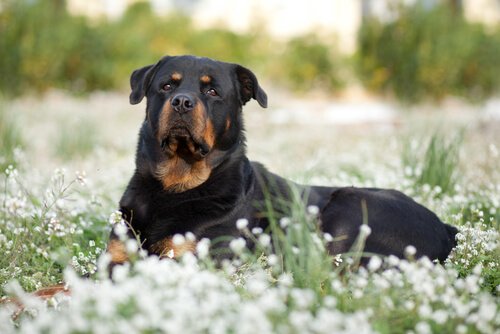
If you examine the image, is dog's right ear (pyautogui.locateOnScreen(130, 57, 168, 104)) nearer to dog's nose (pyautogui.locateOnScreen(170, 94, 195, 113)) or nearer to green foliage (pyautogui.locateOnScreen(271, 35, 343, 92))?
dog's nose (pyautogui.locateOnScreen(170, 94, 195, 113))

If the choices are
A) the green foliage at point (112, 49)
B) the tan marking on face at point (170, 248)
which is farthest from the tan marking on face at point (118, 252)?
the green foliage at point (112, 49)

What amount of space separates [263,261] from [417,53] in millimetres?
11858

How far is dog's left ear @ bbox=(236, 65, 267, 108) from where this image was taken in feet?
14.5

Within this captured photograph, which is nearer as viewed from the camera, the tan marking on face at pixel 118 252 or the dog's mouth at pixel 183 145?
the tan marking on face at pixel 118 252

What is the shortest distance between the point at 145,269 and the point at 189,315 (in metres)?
0.28

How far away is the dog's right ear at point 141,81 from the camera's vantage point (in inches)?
173

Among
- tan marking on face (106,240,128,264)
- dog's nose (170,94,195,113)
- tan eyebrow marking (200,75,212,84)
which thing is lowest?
tan marking on face (106,240,128,264)

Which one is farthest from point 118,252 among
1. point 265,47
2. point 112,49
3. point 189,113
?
point 265,47

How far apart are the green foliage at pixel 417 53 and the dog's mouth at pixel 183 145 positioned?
11.5 meters

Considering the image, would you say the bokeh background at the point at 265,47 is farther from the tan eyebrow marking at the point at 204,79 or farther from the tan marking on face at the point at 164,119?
the tan marking on face at the point at 164,119

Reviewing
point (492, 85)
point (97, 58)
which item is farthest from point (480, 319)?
point (492, 85)

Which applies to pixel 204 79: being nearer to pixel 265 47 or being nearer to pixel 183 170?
pixel 183 170

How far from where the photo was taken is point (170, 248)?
3.85 m

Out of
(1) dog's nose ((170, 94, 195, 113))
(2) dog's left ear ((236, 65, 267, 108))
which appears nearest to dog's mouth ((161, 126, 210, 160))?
(1) dog's nose ((170, 94, 195, 113))
